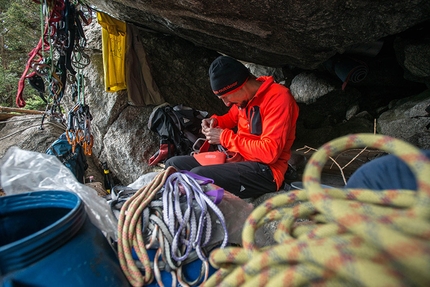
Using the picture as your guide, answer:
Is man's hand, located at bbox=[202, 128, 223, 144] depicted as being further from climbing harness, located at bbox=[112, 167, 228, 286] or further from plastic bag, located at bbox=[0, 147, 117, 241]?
plastic bag, located at bbox=[0, 147, 117, 241]

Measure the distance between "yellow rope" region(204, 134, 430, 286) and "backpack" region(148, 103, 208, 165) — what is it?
3175 millimetres

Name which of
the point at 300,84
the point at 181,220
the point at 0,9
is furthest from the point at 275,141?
the point at 0,9

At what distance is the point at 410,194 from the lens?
22.5 inches

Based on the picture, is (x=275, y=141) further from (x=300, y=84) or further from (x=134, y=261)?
(x=300, y=84)

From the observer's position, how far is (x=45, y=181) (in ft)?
4.48

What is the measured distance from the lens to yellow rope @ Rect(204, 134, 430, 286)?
405mm

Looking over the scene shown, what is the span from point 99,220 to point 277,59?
4082 mm

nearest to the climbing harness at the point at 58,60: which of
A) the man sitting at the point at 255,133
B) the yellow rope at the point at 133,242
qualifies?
the man sitting at the point at 255,133

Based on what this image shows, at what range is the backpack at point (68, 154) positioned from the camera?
3100 mm

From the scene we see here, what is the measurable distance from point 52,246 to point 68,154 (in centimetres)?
265

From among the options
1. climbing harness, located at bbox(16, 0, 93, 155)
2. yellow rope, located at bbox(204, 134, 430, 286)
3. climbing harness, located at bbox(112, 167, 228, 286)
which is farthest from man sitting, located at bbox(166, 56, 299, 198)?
climbing harness, located at bbox(16, 0, 93, 155)

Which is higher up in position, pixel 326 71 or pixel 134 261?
pixel 326 71

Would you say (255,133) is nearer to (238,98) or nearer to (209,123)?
(238,98)

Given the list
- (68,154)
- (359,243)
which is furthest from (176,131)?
(359,243)
